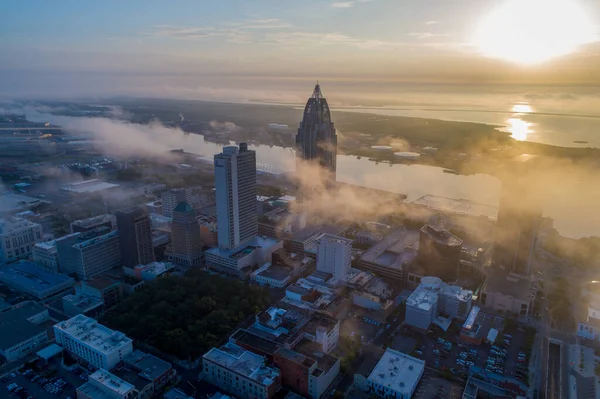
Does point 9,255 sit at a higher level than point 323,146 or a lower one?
lower

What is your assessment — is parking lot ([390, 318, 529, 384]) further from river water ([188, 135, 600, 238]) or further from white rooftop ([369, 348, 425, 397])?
river water ([188, 135, 600, 238])

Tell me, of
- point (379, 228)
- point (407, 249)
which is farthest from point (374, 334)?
point (379, 228)

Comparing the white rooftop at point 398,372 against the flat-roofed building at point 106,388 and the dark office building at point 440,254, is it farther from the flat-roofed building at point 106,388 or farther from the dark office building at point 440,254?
the flat-roofed building at point 106,388

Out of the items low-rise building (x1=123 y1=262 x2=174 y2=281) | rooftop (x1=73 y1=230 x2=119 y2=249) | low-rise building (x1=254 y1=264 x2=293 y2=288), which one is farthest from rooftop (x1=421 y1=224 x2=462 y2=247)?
rooftop (x1=73 y1=230 x2=119 y2=249)

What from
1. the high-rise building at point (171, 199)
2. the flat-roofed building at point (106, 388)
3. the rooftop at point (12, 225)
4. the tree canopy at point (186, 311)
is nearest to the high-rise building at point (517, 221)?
the tree canopy at point (186, 311)

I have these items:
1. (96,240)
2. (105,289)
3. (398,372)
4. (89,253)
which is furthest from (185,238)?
(398,372)

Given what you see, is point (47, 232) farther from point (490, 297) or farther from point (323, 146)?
point (490, 297)
